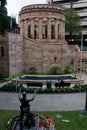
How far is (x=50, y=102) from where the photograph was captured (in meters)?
19.1

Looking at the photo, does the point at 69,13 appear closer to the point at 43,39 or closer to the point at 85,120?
the point at 43,39

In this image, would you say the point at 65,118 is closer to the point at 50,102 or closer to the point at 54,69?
the point at 50,102

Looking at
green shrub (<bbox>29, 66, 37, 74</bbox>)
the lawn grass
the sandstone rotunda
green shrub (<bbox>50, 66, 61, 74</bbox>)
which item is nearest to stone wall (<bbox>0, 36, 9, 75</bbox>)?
the sandstone rotunda

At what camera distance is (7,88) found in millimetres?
23328

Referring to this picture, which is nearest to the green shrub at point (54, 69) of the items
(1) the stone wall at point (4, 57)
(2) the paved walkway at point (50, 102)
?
(1) the stone wall at point (4, 57)

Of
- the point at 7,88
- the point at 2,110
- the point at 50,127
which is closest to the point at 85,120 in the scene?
the point at 50,127

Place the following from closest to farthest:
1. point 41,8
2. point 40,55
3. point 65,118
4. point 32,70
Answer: point 65,118 → point 32,70 → point 40,55 → point 41,8

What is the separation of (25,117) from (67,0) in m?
70.5

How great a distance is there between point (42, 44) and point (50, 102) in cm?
1900

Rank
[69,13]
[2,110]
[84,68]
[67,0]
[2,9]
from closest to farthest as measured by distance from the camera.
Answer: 1. [2,110]
2. [2,9]
3. [84,68]
4. [69,13]
5. [67,0]

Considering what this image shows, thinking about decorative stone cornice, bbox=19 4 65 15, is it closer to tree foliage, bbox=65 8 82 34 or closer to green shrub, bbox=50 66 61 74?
green shrub, bbox=50 66 61 74

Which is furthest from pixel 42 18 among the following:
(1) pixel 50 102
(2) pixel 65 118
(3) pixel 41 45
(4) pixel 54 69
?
(2) pixel 65 118

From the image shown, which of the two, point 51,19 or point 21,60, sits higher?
point 51,19

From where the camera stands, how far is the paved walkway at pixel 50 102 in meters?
17.4
